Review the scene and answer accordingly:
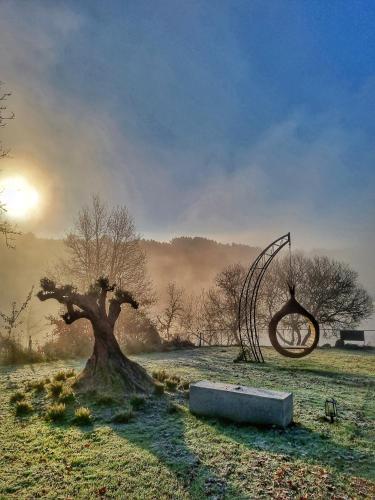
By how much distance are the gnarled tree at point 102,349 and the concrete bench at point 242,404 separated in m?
2.84

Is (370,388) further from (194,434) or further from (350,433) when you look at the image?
(194,434)

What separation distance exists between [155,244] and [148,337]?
27924 mm

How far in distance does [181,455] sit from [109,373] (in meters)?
5.56

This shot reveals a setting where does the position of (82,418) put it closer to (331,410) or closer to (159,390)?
(159,390)

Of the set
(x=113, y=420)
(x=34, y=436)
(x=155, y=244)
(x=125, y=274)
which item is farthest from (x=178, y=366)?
(x=155, y=244)

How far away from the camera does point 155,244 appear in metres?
54.7

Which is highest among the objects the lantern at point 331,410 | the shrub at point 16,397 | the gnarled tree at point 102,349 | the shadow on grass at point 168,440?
the gnarled tree at point 102,349

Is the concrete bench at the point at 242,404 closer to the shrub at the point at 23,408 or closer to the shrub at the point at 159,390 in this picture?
the shrub at the point at 159,390

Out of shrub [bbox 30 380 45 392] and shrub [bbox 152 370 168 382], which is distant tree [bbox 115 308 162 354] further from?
shrub [bbox 30 380 45 392]

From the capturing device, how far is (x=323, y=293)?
36.3 metres

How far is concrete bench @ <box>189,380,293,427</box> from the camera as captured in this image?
27.0 feet

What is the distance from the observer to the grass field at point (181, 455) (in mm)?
5555

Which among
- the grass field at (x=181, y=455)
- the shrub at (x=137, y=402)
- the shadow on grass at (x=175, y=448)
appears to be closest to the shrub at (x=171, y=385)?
the grass field at (x=181, y=455)

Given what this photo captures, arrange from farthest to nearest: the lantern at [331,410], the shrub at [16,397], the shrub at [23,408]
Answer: the shrub at [16,397]
the shrub at [23,408]
the lantern at [331,410]
